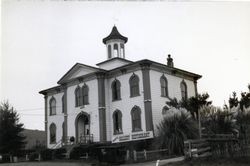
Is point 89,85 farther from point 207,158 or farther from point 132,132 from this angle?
point 207,158

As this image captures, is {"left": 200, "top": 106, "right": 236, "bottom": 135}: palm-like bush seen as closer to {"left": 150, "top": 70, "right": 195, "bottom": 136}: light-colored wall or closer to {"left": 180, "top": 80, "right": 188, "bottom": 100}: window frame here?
{"left": 150, "top": 70, "right": 195, "bottom": 136}: light-colored wall

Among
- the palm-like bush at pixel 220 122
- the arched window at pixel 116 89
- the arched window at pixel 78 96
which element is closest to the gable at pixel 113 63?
the arched window at pixel 116 89

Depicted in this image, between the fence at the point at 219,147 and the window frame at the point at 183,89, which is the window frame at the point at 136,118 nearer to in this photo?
the window frame at the point at 183,89

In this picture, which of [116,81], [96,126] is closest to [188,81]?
[116,81]

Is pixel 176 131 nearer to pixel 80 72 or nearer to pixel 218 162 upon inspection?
pixel 218 162

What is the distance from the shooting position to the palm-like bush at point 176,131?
104ft

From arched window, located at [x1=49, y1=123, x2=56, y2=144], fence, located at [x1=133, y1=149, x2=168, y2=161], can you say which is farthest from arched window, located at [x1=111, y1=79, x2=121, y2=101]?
arched window, located at [x1=49, y1=123, x2=56, y2=144]

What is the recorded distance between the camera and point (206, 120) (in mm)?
34031

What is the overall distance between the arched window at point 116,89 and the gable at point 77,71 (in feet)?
7.42

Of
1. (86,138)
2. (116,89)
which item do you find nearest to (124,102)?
(116,89)

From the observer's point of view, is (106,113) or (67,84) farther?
(67,84)

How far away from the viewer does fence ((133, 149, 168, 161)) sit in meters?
30.6

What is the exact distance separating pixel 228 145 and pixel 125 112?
713 inches

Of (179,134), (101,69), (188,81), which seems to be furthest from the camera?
(188,81)
